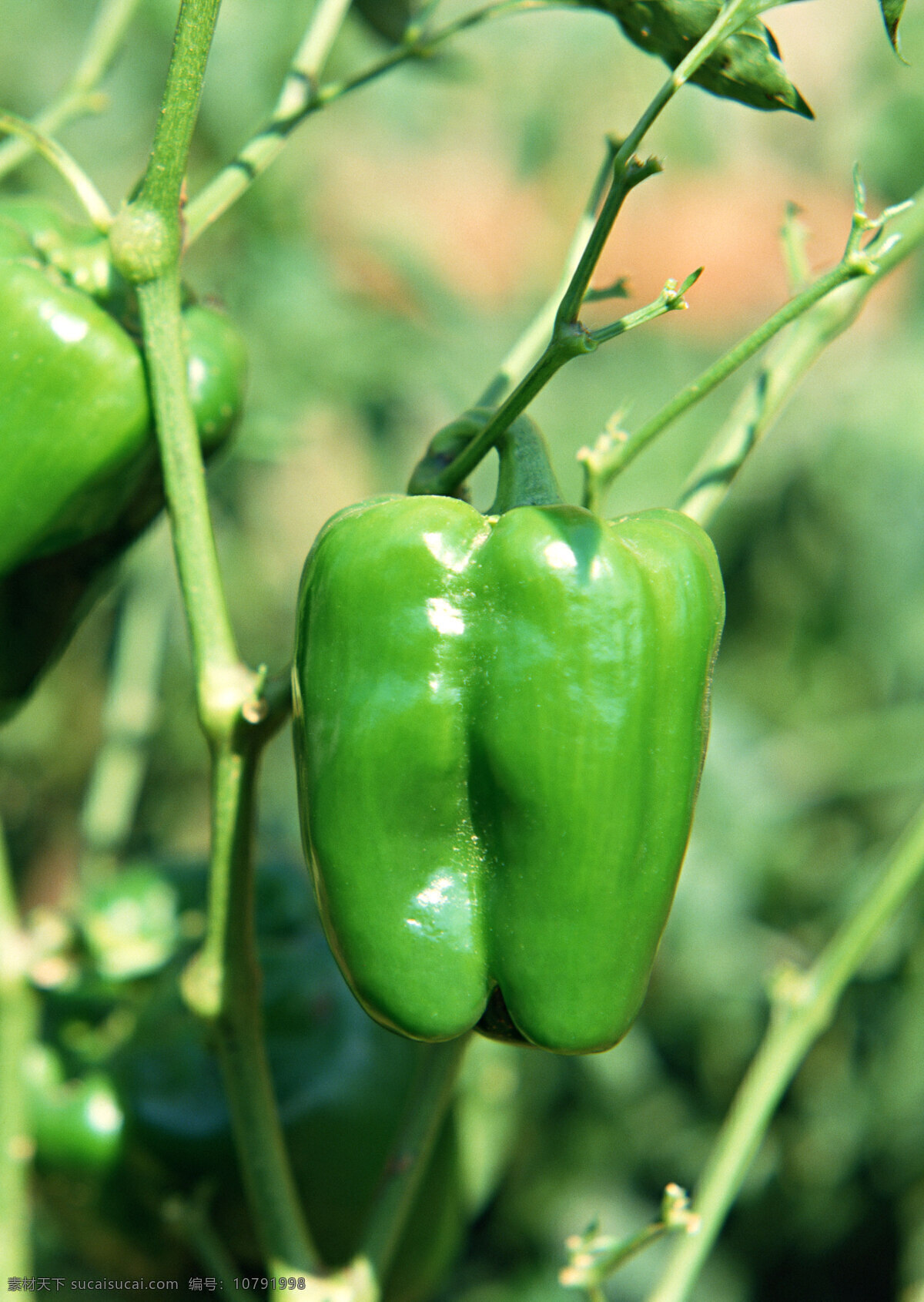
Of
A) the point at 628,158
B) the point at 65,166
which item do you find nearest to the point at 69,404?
the point at 65,166

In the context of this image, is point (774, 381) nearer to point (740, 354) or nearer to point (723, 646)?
point (740, 354)

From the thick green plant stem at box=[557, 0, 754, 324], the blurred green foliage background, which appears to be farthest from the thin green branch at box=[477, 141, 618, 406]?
the blurred green foliage background

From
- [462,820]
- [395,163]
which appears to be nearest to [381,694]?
[462,820]

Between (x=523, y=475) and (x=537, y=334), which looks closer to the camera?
(x=523, y=475)

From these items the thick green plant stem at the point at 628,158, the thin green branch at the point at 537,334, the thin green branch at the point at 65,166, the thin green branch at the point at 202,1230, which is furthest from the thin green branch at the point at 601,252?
the thin green branch at the point at 202,1230

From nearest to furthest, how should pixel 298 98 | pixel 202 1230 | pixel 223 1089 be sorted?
pixel 298 98, pixel 202 1230, pixel 223 1089

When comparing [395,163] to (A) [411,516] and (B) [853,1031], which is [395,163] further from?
(A) [411,516]
